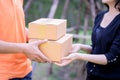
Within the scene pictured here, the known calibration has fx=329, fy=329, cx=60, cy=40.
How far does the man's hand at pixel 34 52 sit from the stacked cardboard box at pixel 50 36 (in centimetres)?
3

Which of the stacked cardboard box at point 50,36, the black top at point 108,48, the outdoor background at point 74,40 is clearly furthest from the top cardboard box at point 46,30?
the outdoor background at point 74,40

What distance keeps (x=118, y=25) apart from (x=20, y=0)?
60 cm

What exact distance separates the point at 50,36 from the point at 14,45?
0.21 m

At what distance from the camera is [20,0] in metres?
1.97

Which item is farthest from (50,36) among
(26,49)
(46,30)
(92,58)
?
(92,58)

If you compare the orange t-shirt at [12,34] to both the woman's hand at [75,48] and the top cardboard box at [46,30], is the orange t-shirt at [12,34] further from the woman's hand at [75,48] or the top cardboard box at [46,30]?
the woman's hand at [75,48]

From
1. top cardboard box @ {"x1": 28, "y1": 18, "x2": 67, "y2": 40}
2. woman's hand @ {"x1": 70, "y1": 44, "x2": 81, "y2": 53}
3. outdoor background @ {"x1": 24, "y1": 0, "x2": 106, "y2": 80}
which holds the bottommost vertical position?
outdoor background @ {"x1": 24, "y1": 0, "x2": 106, "y2": 80}

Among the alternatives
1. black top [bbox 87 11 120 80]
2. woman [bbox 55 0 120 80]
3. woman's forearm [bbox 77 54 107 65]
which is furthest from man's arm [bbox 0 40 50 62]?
black top [bbox 87 11 120 80]

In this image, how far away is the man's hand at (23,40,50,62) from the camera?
1775mm

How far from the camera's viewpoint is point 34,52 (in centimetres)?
179

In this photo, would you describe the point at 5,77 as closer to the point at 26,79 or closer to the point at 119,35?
the point at 26,79

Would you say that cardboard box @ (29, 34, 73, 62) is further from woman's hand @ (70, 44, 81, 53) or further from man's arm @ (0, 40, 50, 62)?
woman's hand @ (70, 44, 81, 53)

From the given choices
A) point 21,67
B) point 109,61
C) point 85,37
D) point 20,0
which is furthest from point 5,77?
point 85,37

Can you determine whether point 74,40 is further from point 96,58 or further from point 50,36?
point 50,36
